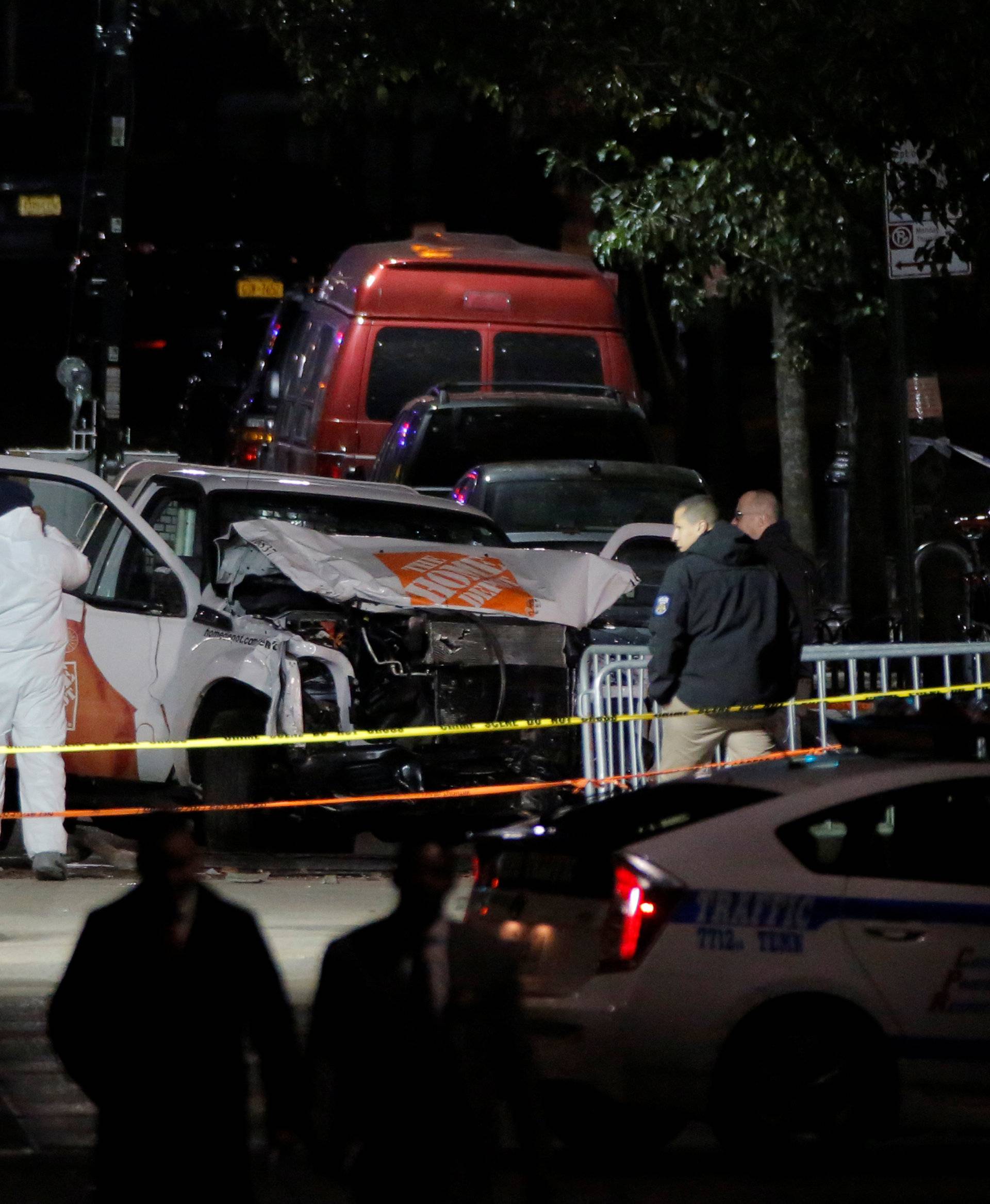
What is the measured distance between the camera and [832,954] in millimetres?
6320

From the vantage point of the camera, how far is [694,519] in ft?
32.8

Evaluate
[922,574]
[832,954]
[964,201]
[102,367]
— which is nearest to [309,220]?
[102,367]

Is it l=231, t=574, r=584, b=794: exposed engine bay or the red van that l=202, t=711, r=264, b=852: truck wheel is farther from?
the red van

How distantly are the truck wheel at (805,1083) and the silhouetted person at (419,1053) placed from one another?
199 cm

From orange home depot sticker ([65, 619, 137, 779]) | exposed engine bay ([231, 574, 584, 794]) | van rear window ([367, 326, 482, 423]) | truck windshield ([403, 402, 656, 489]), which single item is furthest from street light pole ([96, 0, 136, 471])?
exposed engine bay ([231, 574, 584, 794])

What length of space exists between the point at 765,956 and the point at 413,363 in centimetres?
1211

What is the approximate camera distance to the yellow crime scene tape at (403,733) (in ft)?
35.0

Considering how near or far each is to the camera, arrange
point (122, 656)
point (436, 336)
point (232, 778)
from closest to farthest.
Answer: point (232, 778)
point (122, 656)
point (436, 336)

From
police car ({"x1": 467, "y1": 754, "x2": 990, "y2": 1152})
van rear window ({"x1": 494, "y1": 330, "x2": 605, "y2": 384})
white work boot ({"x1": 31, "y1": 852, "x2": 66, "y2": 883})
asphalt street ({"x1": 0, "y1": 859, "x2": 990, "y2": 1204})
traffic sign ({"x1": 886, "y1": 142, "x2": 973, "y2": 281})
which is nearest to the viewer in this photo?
police car ({"x1": 467, "y1": 754, "x2": 990, "y2": 1152})

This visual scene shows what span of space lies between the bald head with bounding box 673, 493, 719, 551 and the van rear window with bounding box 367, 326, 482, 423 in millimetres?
7829

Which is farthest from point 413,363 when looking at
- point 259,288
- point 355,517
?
point 259,288

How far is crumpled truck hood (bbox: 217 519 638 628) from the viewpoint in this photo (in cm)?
1098

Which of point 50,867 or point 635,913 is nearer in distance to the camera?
point 635,913

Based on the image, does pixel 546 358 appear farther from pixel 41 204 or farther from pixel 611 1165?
pixel 41 204
